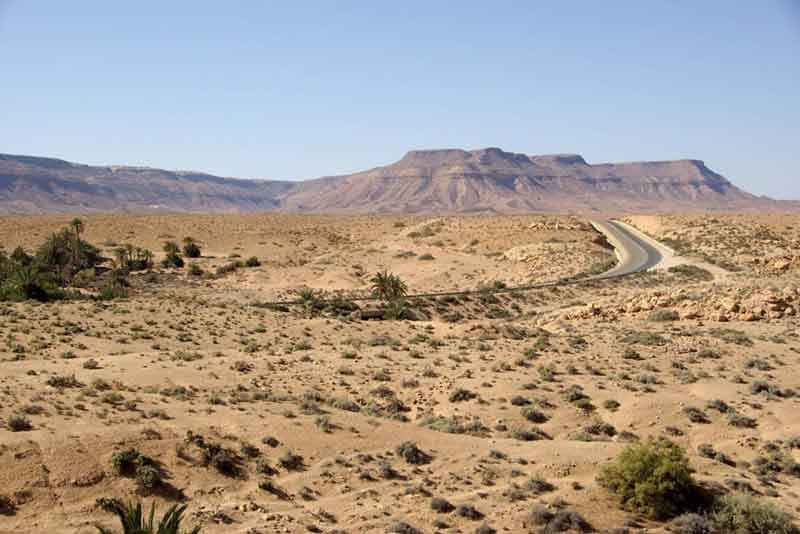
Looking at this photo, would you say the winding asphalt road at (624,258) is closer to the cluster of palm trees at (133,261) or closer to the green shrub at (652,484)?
the cluster of palm trees at (133,261)

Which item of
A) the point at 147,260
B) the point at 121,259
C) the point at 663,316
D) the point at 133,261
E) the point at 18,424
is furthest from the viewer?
the point at 147,260

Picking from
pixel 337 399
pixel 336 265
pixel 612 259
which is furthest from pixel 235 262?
pixel 337 399

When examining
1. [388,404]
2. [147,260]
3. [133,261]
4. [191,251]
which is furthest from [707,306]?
[191,251]

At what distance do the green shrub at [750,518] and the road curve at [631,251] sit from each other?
41.7 meters

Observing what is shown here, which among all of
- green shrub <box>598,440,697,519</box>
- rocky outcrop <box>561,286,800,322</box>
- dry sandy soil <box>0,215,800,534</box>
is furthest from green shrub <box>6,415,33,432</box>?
rocky outcrop <box>561,286,800,322</box>

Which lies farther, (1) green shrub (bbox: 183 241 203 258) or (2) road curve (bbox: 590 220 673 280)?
(1) green shrub (bbox: 183 241 203 258)

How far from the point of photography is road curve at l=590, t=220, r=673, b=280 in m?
62.3

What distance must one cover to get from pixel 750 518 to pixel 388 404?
11446mm

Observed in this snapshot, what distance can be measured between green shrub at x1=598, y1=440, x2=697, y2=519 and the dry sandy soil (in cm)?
35

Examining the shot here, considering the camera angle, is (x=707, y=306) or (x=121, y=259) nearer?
(x=707, y=306)

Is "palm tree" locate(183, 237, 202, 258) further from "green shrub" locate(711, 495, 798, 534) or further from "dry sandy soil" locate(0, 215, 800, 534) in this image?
"green shrub" locate(711, 495, 798, 534)

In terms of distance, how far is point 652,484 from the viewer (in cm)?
1570

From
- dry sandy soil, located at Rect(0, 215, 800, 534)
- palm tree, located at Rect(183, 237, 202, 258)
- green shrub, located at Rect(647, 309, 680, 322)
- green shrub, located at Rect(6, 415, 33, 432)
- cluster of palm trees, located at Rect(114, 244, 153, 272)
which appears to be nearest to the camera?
dry sandy soil, located at Rect(0, 215, 800, 534)

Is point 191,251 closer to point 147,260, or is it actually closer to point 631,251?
point 147,260
